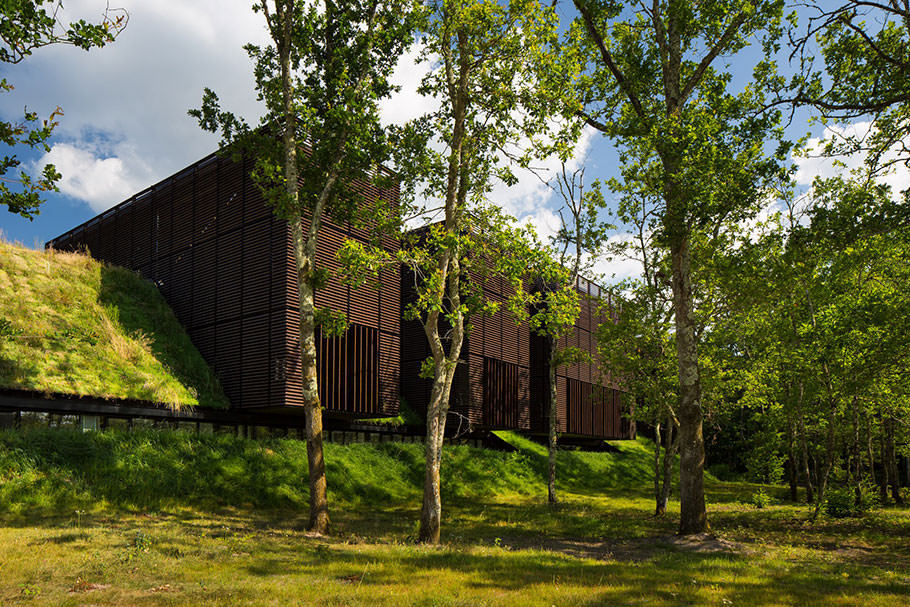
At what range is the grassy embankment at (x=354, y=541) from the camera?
845cm

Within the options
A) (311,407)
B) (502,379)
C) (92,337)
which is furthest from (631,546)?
(502,379)

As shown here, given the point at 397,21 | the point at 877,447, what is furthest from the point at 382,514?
the point at 877,447

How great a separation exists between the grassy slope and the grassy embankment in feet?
6.46

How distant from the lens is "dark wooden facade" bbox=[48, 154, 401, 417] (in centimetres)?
2330

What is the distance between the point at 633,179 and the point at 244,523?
45.6ft

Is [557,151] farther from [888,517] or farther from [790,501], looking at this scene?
[790,501]

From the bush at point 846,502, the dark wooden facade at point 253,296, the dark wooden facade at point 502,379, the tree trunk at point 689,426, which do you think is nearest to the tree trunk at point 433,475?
the tree trunk at point 689,426

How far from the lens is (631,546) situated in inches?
594

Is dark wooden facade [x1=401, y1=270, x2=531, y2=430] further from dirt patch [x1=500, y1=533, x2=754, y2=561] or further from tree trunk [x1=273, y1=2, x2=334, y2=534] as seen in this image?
tree trunk [x1=273, y1=2, x2=334, y2=534]

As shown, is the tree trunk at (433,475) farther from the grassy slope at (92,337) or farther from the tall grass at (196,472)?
the grassy slope at (92,337)

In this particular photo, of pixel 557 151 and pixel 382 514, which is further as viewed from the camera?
pixel 382 514

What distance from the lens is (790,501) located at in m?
29.4

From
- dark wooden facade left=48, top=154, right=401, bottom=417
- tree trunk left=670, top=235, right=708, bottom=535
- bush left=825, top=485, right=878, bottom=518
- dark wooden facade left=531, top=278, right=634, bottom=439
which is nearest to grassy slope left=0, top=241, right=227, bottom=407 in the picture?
dark wooden facade left=48, top=154, right=401, bottom=417

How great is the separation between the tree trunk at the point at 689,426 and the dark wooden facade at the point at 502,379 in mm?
11846
